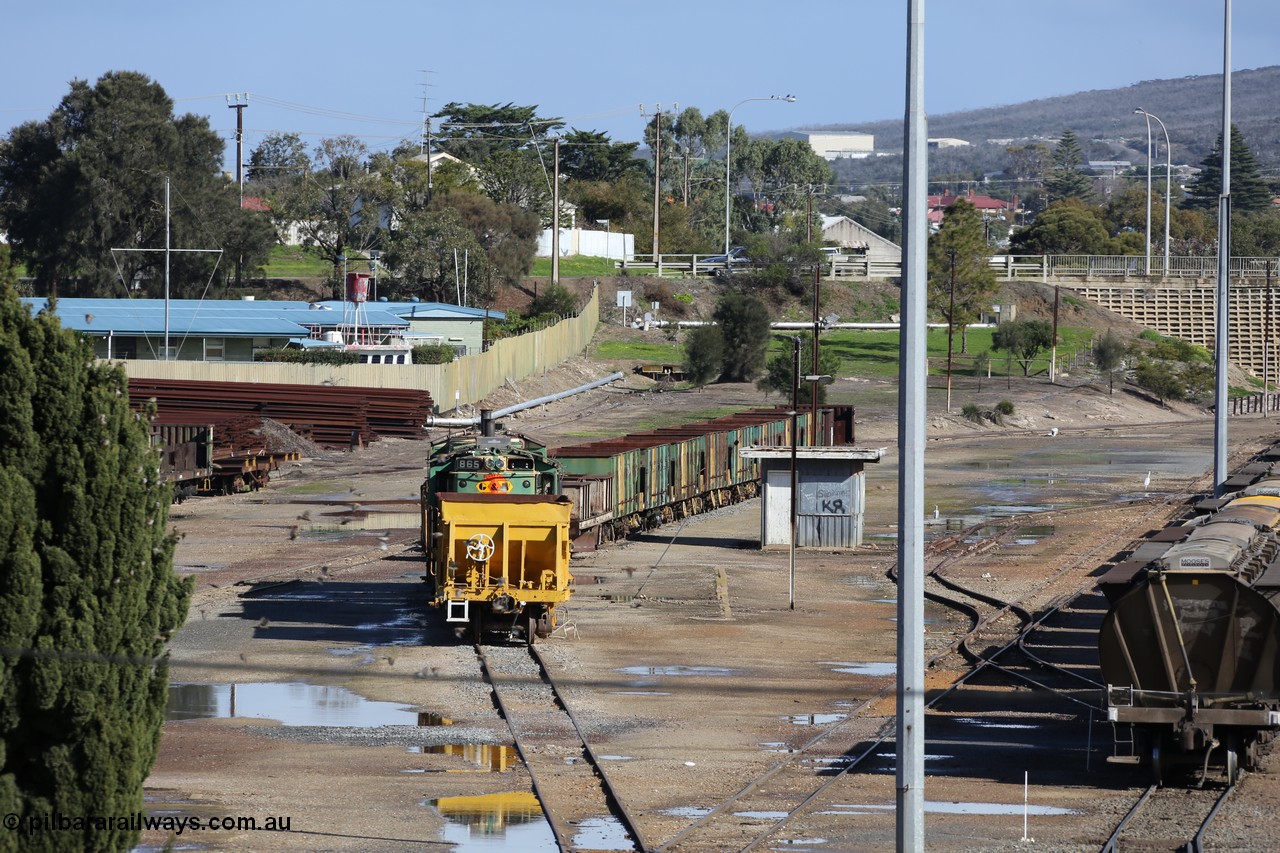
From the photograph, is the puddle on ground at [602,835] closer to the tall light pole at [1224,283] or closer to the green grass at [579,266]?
the tall light pole at [1224,283]

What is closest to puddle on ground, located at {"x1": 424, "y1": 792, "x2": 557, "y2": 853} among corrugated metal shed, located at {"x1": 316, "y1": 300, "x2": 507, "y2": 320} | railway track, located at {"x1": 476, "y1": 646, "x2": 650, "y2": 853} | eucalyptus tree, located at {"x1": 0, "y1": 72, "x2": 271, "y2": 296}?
railway track, located at {"x1": 476, "y1": 646, "x2": 650, "y2": 853}

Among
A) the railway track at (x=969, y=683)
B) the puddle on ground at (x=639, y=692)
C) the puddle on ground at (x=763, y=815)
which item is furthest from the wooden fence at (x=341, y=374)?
the puddle on ground at (x=763, y=815)

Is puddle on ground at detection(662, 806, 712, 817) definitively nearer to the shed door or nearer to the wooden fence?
the shed door

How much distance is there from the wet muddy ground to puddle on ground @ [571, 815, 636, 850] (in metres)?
0.04

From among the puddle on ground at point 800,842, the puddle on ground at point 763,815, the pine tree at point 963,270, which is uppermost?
the pine tree at point 963,270

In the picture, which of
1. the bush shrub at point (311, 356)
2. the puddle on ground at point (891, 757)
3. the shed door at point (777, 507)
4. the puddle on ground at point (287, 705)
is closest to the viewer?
the puddle on ground at point (891, 757)

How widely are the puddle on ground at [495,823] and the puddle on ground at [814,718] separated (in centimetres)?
529

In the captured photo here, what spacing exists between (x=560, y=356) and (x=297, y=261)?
38656mm

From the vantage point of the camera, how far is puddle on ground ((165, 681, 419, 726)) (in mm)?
20844

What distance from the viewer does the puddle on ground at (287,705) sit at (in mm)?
20844

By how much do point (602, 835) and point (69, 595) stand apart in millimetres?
5741

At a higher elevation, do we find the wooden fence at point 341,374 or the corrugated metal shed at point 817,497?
the wooden fence at point 341,374

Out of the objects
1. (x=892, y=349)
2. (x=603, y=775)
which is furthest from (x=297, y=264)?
(x=603, y=775)

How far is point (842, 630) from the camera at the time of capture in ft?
95.6
